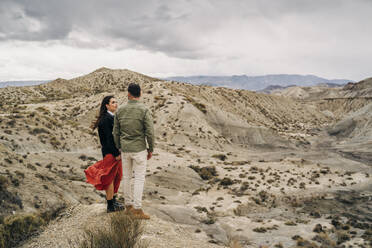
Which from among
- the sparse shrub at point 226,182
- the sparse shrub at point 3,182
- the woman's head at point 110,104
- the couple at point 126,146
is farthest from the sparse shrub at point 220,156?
the woman's head at point 110,104

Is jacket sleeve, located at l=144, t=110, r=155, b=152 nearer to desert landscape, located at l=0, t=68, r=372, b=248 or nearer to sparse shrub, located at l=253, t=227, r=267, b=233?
desert landscape, located at l=0, t=68, r=372, b=248

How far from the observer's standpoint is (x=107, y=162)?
21.8ft

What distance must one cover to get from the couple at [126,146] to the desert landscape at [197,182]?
777 mm

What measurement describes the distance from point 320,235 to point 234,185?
10.8 m

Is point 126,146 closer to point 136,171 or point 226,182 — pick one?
point 136,171

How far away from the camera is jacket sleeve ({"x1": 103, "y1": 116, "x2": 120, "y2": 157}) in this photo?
6.58m

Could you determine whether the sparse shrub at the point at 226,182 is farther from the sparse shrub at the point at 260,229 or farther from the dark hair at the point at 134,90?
the dark hair at the point at 134,90

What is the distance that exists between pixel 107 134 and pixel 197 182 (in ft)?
64.0

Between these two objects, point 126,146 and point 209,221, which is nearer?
point 126,146

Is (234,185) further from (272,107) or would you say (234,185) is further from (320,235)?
(272,107)

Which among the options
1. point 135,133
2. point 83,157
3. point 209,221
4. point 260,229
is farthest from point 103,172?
point 83,157

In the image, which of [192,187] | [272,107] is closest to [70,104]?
[192,187]

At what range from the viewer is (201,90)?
2611 inches

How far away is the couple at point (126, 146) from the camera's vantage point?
20.0 feet
